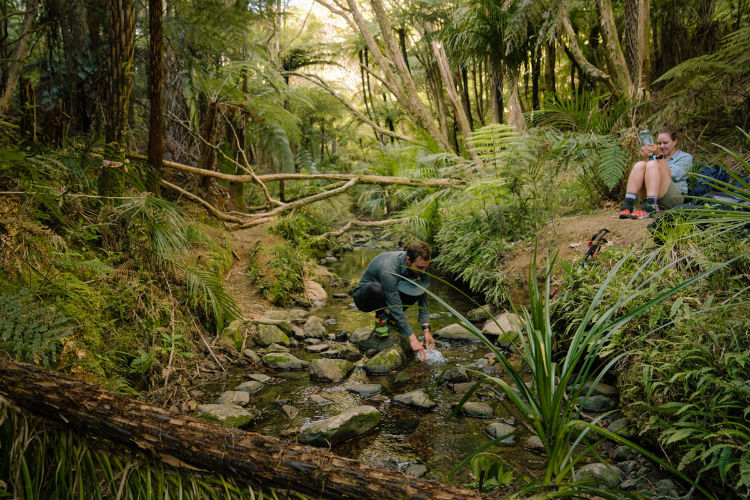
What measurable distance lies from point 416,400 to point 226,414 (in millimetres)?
1278

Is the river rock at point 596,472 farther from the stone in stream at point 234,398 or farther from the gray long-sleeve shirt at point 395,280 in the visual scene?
the stone in stream at point 234,398

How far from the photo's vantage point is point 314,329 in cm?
436

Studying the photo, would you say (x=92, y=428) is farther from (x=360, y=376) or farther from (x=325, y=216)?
(x=325, y=216)

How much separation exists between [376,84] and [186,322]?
14.8 m

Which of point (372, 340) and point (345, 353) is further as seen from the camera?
point (372, 340)

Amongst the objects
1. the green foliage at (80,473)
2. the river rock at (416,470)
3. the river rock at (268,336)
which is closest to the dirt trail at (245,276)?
the river rock at (268,336)

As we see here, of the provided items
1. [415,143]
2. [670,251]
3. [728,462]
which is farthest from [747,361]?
[415,143]

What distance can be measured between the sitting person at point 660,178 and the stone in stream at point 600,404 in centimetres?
191

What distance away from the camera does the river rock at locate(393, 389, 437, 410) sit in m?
2.86

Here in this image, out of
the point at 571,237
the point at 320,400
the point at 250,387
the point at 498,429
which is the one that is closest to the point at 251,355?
the point at 250,387

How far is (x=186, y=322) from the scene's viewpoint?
3.25 meters

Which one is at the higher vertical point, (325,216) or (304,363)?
(325,216)

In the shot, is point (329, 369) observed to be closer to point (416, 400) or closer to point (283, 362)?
point (283, 362)

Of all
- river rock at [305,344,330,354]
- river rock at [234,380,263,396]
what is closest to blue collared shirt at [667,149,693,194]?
river rock at [305,344,330,354]
